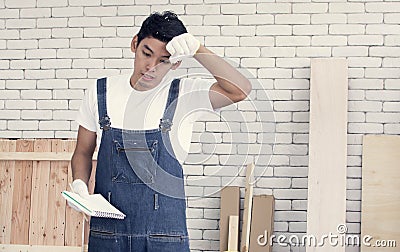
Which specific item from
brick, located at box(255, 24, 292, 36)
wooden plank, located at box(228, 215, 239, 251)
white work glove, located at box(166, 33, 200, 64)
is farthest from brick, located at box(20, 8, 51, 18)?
white work glove, located at box(166, 33, 200, 64)

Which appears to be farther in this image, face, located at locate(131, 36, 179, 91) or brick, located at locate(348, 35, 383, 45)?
brick, located at locate(348, 35, 383, 45)

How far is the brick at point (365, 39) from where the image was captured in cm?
523

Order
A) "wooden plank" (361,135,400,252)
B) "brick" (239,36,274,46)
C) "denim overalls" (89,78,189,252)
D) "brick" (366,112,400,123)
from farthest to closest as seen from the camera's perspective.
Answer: "brick" (239,36,274,46) < "brick" (366,112,400,123) < "wooden plank" (361,135,400,252) < "denim overalls" (89,78,189,252)

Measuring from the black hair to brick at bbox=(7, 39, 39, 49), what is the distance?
2466 mm

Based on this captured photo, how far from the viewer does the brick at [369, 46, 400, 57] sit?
5223mm

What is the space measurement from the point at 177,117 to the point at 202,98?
15cm

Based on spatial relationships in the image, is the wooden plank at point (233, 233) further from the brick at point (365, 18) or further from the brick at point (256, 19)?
the brick at point (365, 18)

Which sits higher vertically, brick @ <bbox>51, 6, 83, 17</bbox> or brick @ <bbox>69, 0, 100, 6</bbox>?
brick @ <bbox>69, 0, 100, 6</bbox>

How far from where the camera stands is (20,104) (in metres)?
5.60

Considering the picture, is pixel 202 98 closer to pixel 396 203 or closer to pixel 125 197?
pixel 125 197

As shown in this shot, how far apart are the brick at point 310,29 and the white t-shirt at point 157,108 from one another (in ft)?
6.88

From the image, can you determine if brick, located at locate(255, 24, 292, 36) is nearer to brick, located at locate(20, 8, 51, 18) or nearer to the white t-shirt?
brick, located at locate(20, 8, 51, 18)

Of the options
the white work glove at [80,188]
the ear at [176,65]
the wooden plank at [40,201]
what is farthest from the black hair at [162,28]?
the wooden plank at [40,201]

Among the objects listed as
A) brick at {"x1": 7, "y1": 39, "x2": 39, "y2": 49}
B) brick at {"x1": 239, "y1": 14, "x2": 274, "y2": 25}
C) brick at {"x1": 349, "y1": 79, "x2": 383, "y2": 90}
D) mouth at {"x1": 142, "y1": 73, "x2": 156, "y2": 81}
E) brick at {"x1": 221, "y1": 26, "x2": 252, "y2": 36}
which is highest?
brick at {"x1": 239, "y1": 14, "x2": 274, "y2": 25}
